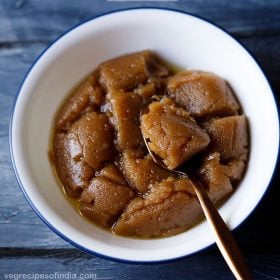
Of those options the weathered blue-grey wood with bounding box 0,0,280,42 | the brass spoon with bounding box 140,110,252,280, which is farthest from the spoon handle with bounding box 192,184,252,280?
the weathered blue-grey wood with bounding box 0,0,280,42

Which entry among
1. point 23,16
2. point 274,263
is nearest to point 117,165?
point 274,263

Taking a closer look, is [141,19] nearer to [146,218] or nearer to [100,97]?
[100,97]

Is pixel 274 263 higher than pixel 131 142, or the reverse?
pixel 131 142

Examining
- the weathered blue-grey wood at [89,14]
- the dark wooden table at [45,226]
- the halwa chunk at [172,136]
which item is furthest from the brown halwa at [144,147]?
the weathered blue-grey wood at [89,14]

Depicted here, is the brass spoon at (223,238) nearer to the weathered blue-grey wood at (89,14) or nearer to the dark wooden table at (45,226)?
the dark wooden table at (45,226)

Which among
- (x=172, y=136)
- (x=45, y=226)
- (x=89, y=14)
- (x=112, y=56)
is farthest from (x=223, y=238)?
(x=89, y=14)

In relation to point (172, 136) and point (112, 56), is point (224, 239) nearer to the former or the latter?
point (172, 136)
